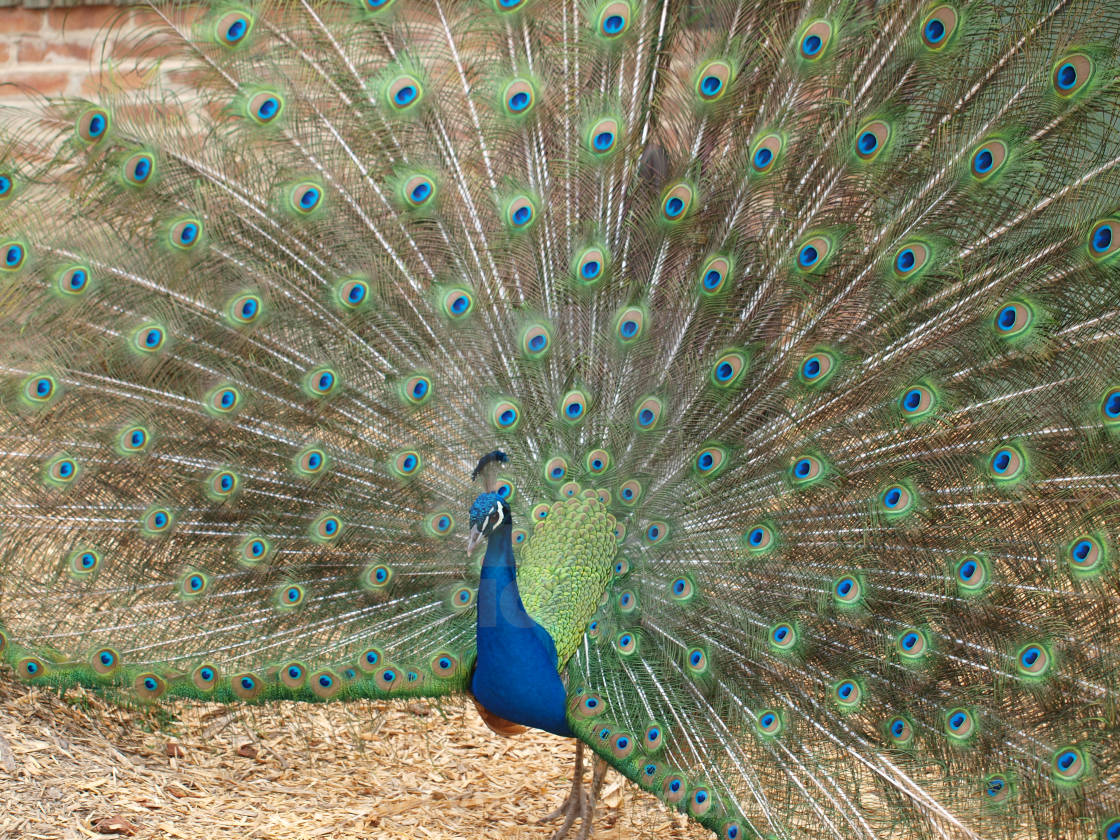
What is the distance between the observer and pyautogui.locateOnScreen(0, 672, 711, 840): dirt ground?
11.3 ft

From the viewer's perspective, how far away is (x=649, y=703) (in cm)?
327

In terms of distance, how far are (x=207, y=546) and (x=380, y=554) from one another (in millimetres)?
562

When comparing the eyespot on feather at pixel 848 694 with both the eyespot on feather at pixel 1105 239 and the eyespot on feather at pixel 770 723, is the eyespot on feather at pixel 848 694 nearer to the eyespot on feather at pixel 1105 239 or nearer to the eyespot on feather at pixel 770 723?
the eyespot on feather at pixel 770 723

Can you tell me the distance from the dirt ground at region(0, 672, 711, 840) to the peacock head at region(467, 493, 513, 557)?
1234 millimetres

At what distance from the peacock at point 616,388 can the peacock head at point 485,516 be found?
10mm

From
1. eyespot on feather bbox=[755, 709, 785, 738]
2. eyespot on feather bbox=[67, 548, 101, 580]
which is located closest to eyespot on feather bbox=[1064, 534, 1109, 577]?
eyespot on feather bbox=[755, 709, 785, 738]

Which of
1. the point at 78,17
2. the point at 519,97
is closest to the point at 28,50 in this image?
the point at 78,17

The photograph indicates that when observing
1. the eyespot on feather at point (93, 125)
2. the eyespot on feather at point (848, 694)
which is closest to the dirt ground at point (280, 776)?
the eyespot on feather at point (848, 694)

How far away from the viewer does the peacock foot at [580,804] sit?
12.2ft

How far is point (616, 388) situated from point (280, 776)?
6.45 ft

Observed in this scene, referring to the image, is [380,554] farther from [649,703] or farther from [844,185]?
[844,185]

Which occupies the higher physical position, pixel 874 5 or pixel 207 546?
pixel 874 5

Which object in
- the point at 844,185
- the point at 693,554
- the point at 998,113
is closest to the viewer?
the point at 998,113

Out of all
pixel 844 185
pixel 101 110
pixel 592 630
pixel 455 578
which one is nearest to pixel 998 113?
pixel 844 185
